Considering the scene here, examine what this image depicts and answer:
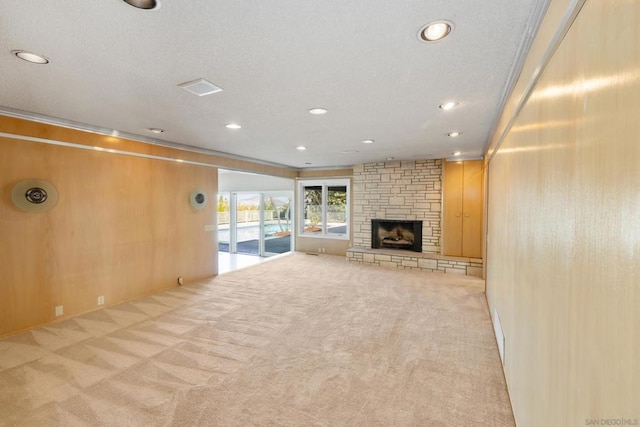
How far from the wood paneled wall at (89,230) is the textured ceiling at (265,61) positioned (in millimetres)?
593

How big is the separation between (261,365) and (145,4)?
2.75 m

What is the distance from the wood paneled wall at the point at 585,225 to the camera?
24.8 inches

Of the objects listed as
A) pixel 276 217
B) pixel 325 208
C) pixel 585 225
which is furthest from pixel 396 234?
pixel 585 225

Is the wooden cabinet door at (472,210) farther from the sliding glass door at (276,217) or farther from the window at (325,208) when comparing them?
the sliding glass door at (276,217)

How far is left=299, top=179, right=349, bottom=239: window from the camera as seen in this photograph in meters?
7.83

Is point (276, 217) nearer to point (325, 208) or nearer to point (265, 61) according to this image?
point (325, 208)

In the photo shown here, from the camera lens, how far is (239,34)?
1595 millimetres

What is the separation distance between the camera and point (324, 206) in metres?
8.05

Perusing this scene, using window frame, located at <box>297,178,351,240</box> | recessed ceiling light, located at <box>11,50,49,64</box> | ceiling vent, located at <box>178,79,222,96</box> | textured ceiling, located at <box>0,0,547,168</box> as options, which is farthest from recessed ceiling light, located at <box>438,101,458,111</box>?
window frame, located at <box>297,178,351,240</box>

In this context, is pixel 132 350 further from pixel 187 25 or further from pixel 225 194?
pixel 225 194

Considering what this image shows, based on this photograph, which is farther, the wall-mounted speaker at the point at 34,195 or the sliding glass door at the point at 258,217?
A: the sliding glass door at the point at 258,217

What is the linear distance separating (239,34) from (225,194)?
791 centimetres

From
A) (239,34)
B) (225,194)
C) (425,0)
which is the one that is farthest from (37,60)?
(225,194)

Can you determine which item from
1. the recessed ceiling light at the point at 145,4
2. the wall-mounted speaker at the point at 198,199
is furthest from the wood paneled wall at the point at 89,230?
the recessed ceiling light at the point at 145,4
